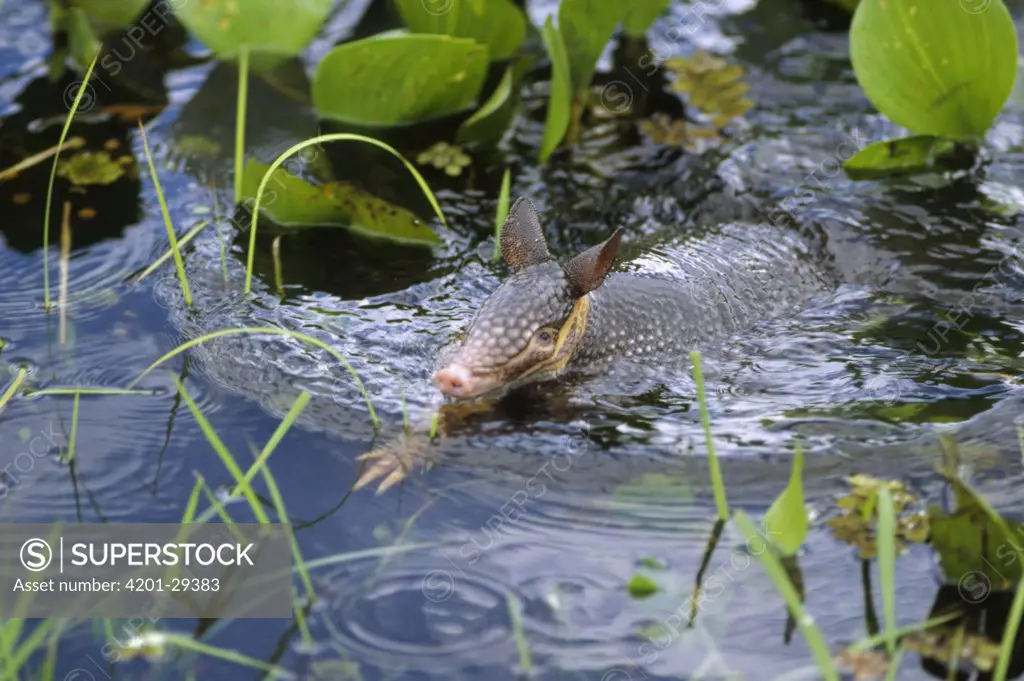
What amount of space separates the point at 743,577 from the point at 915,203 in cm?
347

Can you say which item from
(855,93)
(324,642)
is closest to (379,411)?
(324,642)

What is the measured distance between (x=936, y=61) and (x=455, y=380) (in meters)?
3.33

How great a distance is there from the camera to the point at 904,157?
659 centimetres

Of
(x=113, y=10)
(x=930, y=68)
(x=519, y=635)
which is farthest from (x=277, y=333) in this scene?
(x=113, y=10)

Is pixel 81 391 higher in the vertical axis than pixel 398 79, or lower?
lower

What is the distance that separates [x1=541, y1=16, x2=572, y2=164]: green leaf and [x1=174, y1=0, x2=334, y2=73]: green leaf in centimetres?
173

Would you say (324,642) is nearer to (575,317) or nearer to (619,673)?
(619,673)

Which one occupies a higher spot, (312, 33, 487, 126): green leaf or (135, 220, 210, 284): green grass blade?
(312, 33, 487, 126): green leaf

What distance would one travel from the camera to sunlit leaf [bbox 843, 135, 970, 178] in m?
6.48

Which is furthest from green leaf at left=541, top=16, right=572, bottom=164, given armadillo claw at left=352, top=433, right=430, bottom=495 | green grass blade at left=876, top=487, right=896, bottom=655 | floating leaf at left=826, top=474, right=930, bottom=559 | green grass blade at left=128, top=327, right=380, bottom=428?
green grass blade at left=876, top=487, right=896, bottom=655

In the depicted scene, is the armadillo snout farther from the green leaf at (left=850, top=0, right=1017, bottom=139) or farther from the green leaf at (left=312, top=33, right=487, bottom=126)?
the green leaf at (left=850, top=0, right=1017, bottom=139)

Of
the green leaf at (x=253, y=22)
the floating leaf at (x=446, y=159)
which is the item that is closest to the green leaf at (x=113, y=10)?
the green leaf at (x=253, y=22)

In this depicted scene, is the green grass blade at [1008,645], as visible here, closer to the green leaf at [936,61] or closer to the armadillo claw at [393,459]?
the armadillo claw at [393,459]

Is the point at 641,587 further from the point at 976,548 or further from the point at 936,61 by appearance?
the point at 936,61
